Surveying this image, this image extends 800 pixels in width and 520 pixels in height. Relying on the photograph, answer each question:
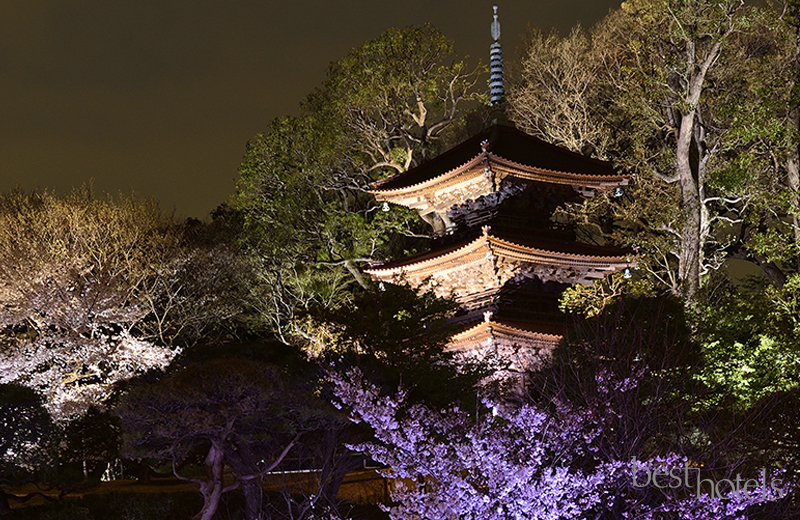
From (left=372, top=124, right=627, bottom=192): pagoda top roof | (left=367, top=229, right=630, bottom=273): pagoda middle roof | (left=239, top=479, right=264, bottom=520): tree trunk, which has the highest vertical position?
(left=372, top=124, right=627, bottom=192): pagoda top roof

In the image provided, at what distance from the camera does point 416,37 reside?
27.2m

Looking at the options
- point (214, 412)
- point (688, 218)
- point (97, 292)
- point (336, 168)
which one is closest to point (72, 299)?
point (97, 292)

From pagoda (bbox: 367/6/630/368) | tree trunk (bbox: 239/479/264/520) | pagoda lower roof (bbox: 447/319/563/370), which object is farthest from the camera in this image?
pagoda (bbox: 367/6/630/368)

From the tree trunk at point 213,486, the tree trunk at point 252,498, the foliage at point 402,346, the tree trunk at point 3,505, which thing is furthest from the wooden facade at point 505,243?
the tree trunk at point 3,505

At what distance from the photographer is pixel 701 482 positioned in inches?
444

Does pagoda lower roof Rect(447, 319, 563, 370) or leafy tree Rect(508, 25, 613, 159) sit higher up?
leafy tree Rect(508, 25, 613, 159)

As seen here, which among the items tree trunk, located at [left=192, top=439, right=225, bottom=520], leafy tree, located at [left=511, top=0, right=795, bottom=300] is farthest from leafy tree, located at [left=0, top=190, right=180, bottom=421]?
leafy tree, located at [left=511, top=0, right=795, bottom=300]

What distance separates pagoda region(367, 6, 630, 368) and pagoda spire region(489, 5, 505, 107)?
4.31 metres

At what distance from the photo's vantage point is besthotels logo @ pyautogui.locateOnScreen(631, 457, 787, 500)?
33.5 feet

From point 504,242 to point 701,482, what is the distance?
8.47 metres

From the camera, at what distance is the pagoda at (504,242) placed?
19.2m

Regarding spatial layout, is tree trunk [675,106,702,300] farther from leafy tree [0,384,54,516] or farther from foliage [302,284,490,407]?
leafy tree [0,384,54,516]

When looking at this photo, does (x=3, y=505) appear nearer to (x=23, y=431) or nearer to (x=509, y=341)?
(x=23, y=431)

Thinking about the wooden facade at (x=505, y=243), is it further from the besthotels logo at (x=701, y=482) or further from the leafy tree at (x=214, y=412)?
the besthotels logo at (x=701, y=482)
